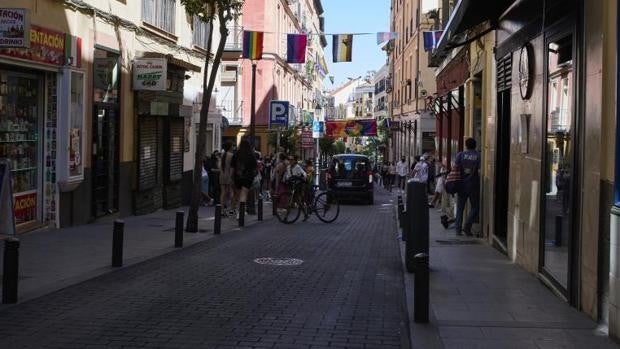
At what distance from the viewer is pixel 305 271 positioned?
30.8ft

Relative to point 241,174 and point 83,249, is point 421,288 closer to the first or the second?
point 83,249

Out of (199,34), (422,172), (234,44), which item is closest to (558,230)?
(422,172)

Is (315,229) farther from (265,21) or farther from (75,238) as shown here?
(265,21)

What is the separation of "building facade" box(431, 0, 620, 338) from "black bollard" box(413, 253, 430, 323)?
4.74 ft

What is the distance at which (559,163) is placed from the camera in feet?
24.9

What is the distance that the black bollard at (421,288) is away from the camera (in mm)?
6199

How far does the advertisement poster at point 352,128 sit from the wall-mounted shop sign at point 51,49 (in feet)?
117

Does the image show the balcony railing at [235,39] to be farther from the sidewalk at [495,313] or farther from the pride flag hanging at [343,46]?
the sidewalk at [495,313]

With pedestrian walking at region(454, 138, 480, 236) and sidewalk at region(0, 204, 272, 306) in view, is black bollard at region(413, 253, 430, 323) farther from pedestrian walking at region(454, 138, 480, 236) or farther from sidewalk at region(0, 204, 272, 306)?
pedestrian walking at region(454, 138, 480, 236)

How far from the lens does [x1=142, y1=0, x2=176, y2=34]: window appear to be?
1780cm

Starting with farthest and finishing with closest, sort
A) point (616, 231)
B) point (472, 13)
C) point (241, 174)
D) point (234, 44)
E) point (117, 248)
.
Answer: point (234, 44) < point (241, 174) < point (472, 13) < point (117, 248) < point (616, 231)

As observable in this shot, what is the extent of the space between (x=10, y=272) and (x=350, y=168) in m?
20.2

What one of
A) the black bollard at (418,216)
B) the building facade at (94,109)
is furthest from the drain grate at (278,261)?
the building facade at (94,109)

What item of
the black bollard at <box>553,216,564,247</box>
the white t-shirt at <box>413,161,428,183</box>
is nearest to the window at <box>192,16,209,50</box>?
the white t-shirt at <box>413,161,428,183</box>
